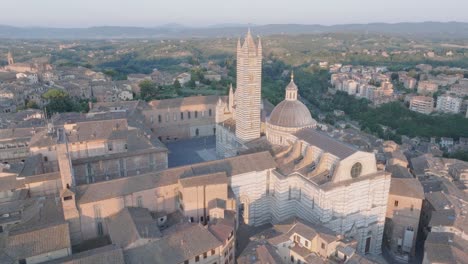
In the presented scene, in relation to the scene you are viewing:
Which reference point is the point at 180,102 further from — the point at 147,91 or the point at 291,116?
the point at 291,116

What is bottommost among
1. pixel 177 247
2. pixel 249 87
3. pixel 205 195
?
pixel 177 247

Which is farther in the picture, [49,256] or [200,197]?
[200,197]

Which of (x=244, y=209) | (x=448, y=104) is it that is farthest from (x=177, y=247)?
(x=448, y=104)

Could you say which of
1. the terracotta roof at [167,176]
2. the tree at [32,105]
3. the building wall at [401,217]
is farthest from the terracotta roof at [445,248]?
the tree at [32,105]

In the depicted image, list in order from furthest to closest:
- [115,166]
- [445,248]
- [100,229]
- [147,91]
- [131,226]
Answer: [147,91], [115,166], [100,229], [445,248], [131,226]

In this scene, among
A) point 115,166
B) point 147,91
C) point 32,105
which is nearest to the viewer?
point 115,166

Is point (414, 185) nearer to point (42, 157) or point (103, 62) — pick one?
point (42, 157)

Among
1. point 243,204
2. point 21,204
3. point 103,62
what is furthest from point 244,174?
point 103,62

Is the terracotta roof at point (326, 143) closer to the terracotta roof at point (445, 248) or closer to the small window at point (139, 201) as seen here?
the terracotta roof at point (445, 248)

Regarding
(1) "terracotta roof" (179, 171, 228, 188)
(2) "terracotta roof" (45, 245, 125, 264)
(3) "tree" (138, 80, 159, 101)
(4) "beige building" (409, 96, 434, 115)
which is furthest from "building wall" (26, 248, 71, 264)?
(4) "beige building" (409, 96, 434, 115)
